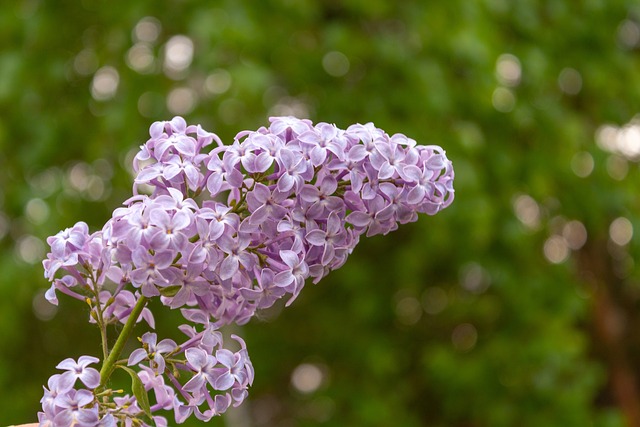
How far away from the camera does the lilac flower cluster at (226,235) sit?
748 mm

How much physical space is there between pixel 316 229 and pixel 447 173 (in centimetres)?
17

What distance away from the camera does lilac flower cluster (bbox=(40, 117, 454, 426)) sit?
0.75 meters

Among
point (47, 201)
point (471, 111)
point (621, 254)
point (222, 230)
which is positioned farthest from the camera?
point (621, 254)

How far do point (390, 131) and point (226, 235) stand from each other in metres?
1.91

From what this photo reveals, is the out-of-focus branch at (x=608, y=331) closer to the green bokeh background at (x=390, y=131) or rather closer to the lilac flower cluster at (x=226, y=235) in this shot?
the green bokeh background at (x=390, y=131)

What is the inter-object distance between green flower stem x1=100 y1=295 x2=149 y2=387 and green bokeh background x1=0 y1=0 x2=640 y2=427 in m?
1.58

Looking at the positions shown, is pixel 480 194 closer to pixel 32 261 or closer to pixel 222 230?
pixel 32 261

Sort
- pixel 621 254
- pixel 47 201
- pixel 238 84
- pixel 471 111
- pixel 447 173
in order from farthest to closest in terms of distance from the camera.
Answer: pixel 621 254 < pixel 471 111 < pixel 47 201 < pixel 238 84 < pixel 447 173

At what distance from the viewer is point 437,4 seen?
106 inches

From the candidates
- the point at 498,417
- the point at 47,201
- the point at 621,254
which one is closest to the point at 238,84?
the point at 47,201

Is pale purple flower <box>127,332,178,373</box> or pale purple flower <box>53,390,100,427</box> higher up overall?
pale purple flower <box>127,332,178,373</box>

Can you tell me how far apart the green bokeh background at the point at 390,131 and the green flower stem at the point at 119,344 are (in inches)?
62.2

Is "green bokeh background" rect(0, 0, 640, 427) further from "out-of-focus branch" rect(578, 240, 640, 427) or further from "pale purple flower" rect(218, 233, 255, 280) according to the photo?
"pale purple flower" rect(218, 233, 255, 280)

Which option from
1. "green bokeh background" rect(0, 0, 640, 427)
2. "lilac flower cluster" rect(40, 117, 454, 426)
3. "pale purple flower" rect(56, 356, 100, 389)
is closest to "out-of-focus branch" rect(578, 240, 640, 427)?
"green bokeh background" rect(0, 0, 640, 427)
